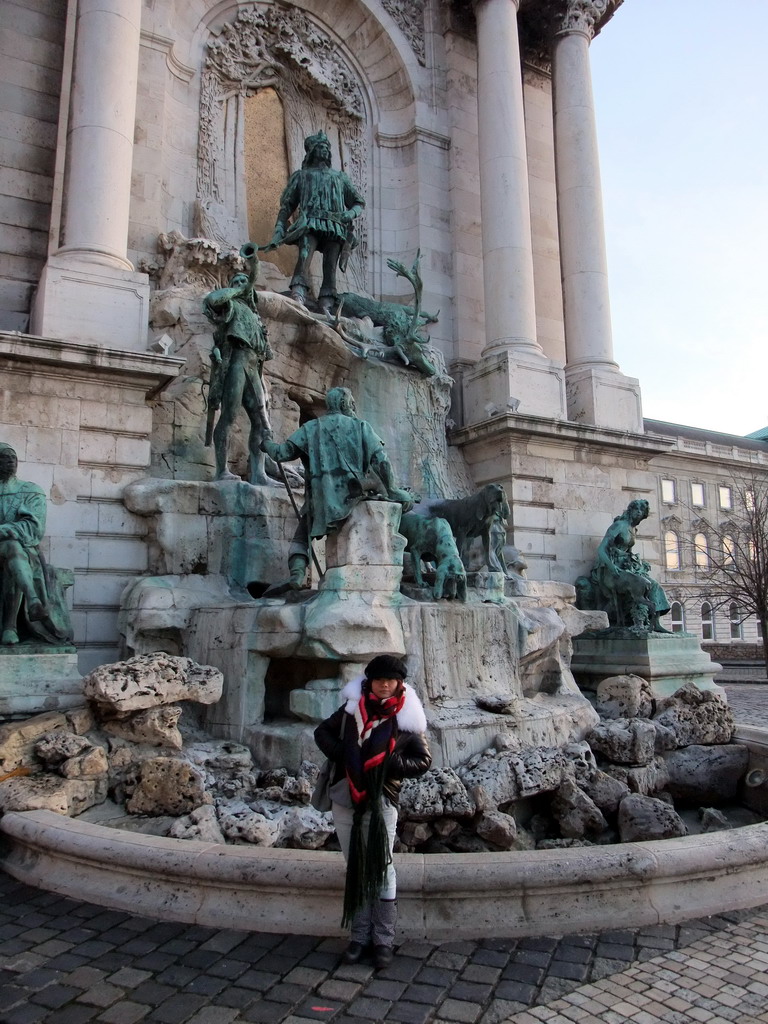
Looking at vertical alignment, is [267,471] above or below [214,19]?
below

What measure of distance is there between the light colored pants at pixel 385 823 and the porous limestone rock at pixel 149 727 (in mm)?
2632

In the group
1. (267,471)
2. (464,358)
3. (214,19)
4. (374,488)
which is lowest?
(374,488)

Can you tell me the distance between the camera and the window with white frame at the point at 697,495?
3897cm

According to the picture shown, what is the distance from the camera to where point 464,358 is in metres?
15.2

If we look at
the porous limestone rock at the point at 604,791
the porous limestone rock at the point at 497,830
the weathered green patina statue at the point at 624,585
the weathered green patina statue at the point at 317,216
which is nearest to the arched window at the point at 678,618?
the weathered green patina statue at the point at 624,585

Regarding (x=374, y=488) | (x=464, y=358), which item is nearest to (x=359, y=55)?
(x=464, y=358)

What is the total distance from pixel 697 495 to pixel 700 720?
3402 cm

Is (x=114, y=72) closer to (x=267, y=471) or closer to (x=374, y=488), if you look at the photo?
(x=267, y=471)

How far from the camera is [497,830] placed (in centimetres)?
514

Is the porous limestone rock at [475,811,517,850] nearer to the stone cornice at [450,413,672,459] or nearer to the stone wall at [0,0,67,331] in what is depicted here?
the stone cornice at [450,413,672,459]

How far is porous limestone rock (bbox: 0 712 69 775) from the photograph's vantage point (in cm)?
539

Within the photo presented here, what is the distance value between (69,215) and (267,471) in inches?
173

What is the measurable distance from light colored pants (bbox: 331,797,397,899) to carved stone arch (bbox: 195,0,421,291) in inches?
456

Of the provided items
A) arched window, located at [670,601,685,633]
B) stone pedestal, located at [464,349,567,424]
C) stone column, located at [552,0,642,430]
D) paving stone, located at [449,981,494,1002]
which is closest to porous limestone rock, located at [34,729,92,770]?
paving stone, located at [449,981,494,1002]
